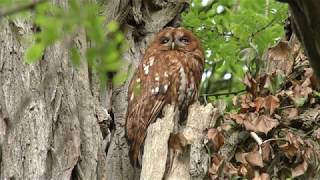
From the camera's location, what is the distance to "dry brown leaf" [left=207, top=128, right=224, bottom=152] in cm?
430

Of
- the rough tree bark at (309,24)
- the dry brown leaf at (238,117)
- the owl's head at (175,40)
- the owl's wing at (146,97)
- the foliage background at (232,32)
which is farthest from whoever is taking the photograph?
the foliage background at (232,32)

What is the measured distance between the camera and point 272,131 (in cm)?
449

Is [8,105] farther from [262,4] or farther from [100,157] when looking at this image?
[262,4]

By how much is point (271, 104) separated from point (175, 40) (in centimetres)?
155

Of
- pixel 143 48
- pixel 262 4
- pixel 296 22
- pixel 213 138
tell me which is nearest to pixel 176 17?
pixel 143 48

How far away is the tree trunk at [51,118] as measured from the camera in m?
4.27

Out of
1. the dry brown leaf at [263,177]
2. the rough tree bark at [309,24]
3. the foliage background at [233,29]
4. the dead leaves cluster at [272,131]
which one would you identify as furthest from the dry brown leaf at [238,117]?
the rough tree bark at [309,24]

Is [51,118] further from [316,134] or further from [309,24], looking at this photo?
[309,24]

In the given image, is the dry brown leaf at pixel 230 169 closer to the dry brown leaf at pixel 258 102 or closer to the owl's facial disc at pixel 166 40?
the dry brown leaf at pixel 258 102

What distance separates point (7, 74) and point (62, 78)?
0.34 m

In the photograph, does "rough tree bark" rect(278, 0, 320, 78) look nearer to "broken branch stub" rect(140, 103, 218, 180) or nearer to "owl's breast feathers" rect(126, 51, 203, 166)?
"broken branch stub" rect(140, 103, 218, 180)

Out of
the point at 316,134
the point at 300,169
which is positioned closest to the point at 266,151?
the point at 300,169

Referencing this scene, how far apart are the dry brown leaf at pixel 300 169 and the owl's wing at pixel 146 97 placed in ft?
3.57

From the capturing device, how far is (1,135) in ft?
14.1
